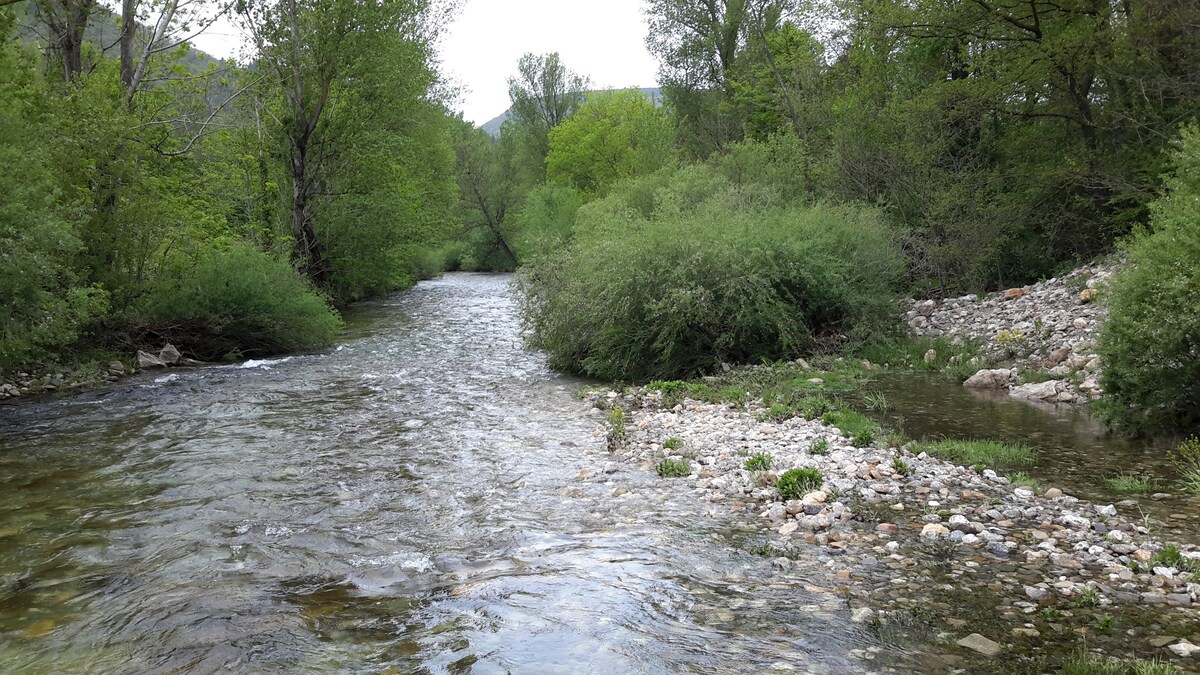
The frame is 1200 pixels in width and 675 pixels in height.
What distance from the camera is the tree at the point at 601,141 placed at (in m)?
46.9

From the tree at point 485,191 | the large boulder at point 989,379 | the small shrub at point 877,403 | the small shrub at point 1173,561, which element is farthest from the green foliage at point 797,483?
the tree at point 485,191

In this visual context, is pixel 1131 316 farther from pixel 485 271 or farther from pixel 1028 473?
pixel 485 271

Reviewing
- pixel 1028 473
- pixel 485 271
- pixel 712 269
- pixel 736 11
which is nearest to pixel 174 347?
pixel 712 269

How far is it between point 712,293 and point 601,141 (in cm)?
3713

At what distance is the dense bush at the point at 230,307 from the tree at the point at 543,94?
47.9 meters

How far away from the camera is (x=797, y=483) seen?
8.28 metres

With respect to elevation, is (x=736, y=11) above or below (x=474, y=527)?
above

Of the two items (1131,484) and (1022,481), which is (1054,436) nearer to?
(1131,484)

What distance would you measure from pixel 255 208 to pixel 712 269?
1934 centimetres

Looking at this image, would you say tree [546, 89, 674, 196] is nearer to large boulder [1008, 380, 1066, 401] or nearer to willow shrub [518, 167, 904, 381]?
willow shrub [518, 167, 904, 381]

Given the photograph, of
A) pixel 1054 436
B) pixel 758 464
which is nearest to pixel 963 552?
pixel 758 464

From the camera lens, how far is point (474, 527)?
308 inches

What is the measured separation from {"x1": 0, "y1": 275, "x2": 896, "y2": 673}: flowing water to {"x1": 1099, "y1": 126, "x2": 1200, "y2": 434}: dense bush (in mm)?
5973

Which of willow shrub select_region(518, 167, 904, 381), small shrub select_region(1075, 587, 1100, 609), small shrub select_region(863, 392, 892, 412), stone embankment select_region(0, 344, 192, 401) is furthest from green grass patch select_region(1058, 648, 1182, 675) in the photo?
stone embankment select_region(0, 344, 192, 401)
